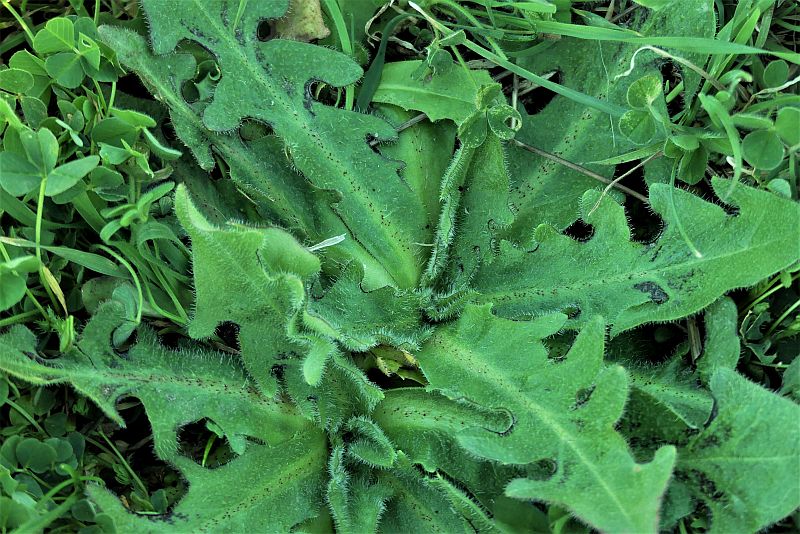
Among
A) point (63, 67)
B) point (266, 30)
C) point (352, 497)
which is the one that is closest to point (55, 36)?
point (63, 67)

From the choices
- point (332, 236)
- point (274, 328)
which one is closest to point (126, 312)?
point (274, 328)

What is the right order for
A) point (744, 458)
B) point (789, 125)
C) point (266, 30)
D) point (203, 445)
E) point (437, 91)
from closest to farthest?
point (744, 458) < point (789, 125) < point (203, 445) < point (437, 91) < point (266, 30)

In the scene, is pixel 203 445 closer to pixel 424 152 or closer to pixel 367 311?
pixel 367 311

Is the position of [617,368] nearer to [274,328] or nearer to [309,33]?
[274,328]

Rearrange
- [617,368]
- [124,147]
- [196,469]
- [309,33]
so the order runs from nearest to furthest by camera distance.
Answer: [617,368] → [196,469] → [124,147] → [309,33]

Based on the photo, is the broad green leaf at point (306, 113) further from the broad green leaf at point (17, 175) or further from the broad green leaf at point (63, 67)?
the broad green leaf at point (17, 175)
